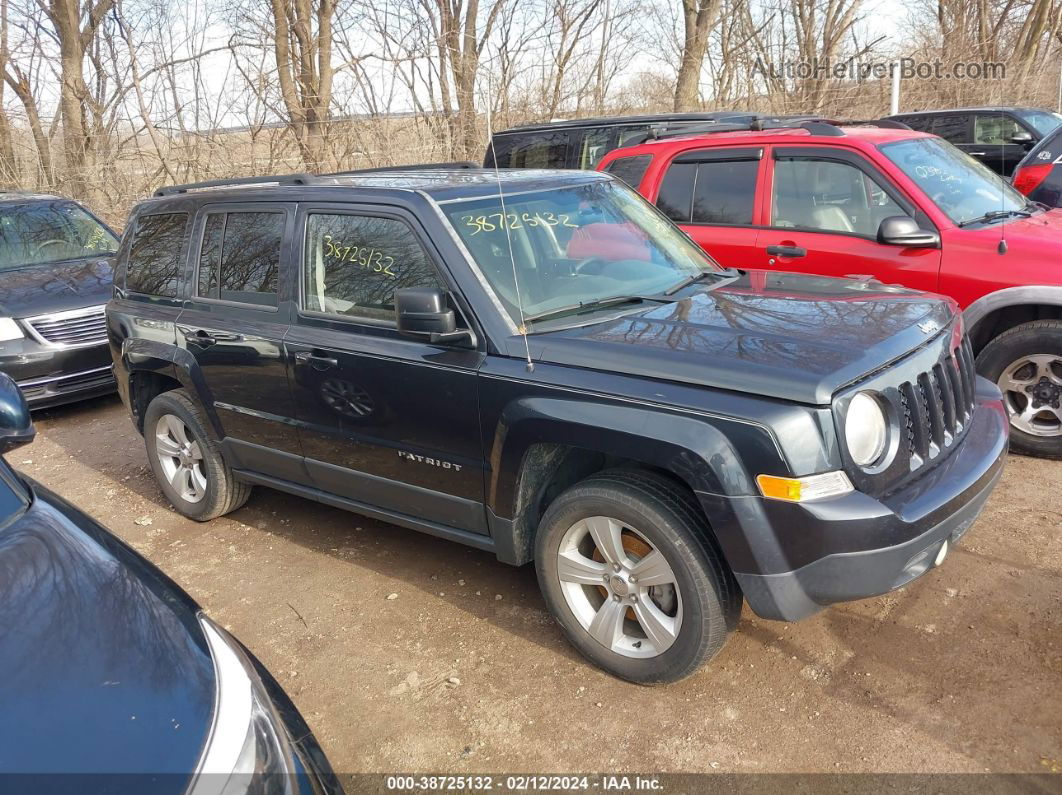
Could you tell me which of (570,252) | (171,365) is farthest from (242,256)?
(570,252)

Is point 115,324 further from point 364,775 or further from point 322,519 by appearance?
point 364,775

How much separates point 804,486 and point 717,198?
3891 millimetres

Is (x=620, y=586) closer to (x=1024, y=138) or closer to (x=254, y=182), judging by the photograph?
(x=254, y=182)

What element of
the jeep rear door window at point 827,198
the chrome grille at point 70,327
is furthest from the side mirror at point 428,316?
the chrome grille at point 70,327

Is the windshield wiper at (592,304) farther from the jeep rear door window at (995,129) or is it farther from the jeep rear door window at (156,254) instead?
the jeep rear door window at (995,129)

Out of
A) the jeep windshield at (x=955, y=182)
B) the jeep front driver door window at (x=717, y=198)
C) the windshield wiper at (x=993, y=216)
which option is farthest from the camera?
the jeep front driver door window at (x=717, y=198)

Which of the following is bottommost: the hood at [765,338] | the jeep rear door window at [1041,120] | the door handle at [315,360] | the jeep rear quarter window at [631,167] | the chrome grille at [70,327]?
the chrome grille at [70,327]

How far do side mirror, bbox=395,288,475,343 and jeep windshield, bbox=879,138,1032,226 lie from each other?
11.6ft

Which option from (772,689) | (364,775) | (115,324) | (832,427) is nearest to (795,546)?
(832,427)

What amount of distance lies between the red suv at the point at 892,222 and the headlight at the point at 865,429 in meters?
2.32

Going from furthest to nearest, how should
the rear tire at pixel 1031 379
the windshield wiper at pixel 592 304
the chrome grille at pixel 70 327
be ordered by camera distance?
1. the chrome grille at pixel 70 327
2. the rear tire at pixel 1031 379
3. the windshield wiper at pixel 592 304

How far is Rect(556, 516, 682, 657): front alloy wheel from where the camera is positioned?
3.13m

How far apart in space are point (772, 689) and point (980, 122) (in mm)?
11578

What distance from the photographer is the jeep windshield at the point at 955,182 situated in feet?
17.6
